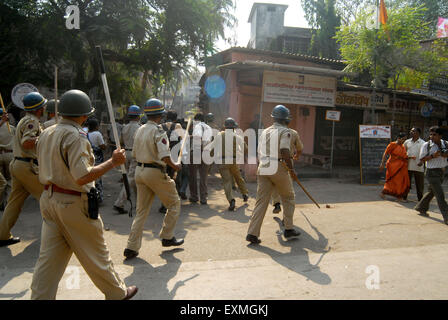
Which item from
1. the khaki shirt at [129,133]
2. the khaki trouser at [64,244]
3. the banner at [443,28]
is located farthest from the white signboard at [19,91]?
the banner at [443,28]

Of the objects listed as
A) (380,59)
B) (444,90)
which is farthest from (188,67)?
(444,90)

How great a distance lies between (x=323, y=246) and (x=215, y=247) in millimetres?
1571

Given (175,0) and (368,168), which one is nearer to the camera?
(368,168)

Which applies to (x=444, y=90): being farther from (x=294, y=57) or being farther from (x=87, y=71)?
(x=87, y=71)

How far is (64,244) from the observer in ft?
8.93

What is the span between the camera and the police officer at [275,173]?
4953mm

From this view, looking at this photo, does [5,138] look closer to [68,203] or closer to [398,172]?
[68,203]

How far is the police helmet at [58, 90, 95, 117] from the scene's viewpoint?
2705 mm

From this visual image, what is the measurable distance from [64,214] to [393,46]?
12.5 metres

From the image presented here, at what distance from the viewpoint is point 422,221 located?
6445 millimetres

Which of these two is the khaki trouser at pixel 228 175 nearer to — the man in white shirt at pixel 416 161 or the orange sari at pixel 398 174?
the orange sari at pixel 398 174

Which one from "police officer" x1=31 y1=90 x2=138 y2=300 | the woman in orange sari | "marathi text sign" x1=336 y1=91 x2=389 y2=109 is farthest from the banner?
"police officer" x1=31 y1=90 x2=138 y2=300

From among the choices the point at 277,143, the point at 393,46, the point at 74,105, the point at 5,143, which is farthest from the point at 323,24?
the point at 74,105

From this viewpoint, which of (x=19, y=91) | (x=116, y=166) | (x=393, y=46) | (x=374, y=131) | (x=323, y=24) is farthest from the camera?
(x=323, y=24)
